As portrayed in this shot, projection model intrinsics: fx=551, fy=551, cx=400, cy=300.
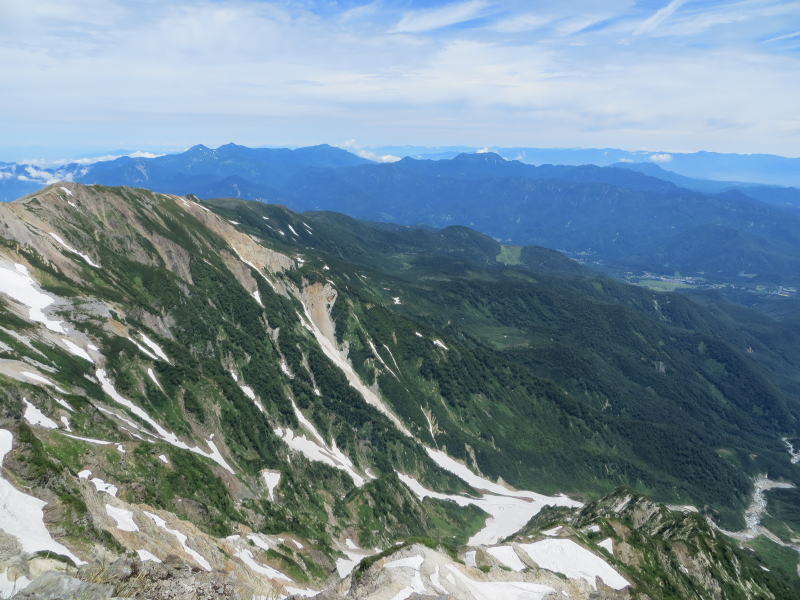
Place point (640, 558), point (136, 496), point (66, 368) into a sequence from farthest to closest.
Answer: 1. point (66, 368)
2. point (640, 558)
3. point (136, 496)

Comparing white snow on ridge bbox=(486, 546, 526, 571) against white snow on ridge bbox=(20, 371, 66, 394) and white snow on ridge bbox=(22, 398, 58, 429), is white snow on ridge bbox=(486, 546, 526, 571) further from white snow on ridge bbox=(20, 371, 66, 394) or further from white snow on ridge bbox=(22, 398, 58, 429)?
white snow on ridge bbox=(20, 371, 66, 394)

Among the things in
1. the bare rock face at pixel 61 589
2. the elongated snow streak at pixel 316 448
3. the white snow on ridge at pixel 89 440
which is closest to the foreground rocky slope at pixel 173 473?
the bare rock face at pixel 61 589

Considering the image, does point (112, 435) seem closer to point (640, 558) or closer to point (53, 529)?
point (53, 529)

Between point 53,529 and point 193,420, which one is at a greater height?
point 53,529

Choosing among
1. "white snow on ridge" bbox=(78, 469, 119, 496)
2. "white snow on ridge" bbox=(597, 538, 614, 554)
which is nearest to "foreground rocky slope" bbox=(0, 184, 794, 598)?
"white snow on ridge" bbox=(78, 469, 119, 496)

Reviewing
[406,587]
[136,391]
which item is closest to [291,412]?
[136,391]

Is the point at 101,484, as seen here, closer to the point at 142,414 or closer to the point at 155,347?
the point at 142,414

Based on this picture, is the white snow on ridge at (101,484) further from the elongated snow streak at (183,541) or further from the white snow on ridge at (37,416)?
the white snow on ridge at (37,416)
